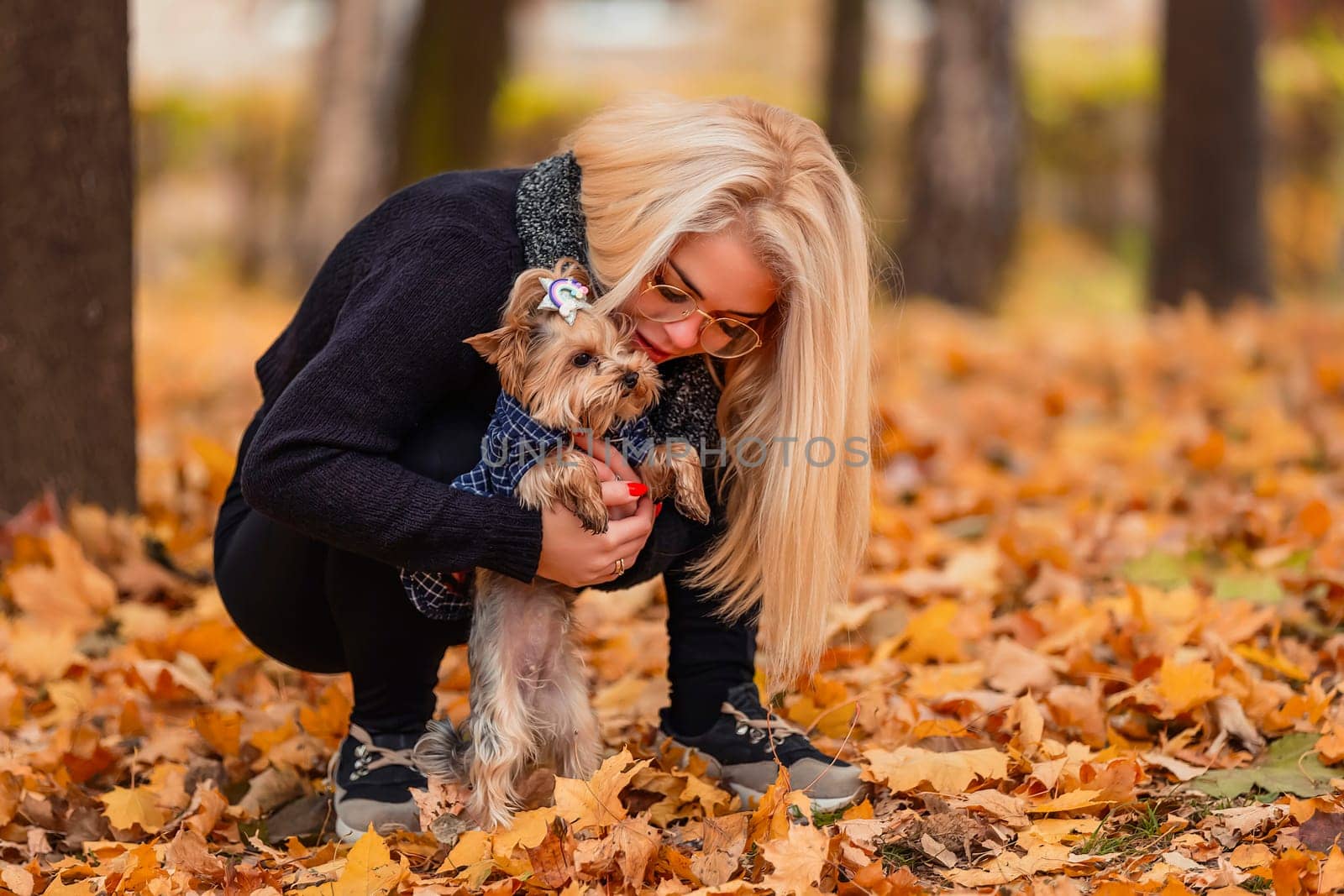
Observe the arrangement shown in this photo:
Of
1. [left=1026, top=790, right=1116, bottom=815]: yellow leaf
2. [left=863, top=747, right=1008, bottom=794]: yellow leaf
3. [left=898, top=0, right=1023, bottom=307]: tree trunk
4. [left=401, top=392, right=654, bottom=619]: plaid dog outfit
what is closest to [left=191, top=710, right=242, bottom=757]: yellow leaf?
[left=401, top=392, right=654, bottom=619]: plaid dog outfit

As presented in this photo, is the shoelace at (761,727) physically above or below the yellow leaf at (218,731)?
above

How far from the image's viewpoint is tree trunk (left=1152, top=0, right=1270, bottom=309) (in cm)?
818

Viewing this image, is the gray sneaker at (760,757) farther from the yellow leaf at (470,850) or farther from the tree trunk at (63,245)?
the tree trunk at (63,245)

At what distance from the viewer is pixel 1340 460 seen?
191 inches

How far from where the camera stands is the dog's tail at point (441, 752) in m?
2.74

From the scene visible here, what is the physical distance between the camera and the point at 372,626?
2.77 m

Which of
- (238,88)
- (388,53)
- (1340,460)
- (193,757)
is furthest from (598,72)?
(193,757)

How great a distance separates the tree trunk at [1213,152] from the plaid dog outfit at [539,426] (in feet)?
21.7

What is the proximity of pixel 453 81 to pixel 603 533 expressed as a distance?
10.3m

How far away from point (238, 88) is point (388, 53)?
6.92 m

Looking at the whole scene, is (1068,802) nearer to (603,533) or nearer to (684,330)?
(603,533)

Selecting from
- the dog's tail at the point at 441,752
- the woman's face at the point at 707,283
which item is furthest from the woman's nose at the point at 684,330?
the dog's tail at the point at 441,752

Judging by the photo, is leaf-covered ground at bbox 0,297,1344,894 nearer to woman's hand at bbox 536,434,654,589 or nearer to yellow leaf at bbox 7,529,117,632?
yellow leaf at bbox 7,529,117,632

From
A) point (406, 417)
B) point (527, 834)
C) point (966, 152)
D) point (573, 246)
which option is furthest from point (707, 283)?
point (966, 152)
